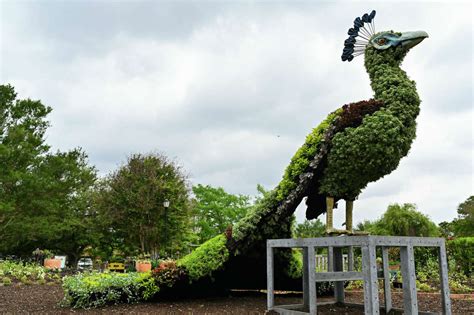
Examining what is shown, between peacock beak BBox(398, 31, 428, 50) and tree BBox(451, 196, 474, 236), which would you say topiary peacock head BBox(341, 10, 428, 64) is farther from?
tree BBox(451, 196, 474, 236)

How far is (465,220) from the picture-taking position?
3406cm

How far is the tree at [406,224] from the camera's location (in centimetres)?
2467

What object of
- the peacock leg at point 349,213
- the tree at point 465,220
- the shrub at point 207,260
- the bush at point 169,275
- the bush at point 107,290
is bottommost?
the bush at point 107,290

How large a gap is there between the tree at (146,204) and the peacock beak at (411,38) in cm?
→ 1869

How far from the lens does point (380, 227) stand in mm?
26094

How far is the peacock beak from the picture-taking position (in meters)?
7.27

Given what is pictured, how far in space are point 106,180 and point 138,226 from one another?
373 cm

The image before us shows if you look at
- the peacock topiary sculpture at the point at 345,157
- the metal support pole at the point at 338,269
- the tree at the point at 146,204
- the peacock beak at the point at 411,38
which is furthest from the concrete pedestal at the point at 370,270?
the tree at the point at 146,204

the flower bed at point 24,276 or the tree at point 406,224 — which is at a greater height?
the tree at point 406,224

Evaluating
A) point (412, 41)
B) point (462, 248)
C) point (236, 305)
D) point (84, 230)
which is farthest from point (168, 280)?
point (84, 230)

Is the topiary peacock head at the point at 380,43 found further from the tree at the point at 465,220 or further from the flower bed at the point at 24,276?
the tree at the point at 465,220

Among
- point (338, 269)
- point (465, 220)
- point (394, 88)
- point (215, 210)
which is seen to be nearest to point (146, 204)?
point (215, 210)

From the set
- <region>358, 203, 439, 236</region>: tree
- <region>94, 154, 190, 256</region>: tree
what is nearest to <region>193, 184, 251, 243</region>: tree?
<region>94, 154, 190, 256</region>: tree

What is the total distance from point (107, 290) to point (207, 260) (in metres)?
2.10
